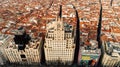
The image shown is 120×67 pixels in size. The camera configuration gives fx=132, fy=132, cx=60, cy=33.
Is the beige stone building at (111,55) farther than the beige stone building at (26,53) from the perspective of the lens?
No

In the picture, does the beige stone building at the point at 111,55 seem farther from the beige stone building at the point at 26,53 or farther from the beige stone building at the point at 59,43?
the beige stone building at the point at 26,53

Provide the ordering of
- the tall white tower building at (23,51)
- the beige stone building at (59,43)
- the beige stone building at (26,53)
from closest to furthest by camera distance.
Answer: the beige stone building at (59,43), the beige stone building at (26,53), the tall white tower building at (23,51)

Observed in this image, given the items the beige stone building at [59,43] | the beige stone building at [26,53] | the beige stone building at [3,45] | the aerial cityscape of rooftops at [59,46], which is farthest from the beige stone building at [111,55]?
the beige stone building at [3,45]

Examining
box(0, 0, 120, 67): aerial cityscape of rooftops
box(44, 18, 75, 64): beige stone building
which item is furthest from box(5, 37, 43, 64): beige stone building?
box(44, 18, 75, 64): beige stone building

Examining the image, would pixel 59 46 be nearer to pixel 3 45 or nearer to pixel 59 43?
pixel 59 43

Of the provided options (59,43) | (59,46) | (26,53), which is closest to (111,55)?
(59,46)

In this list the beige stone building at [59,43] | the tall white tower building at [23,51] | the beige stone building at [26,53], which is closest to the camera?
the beige stone building at [59,43]
